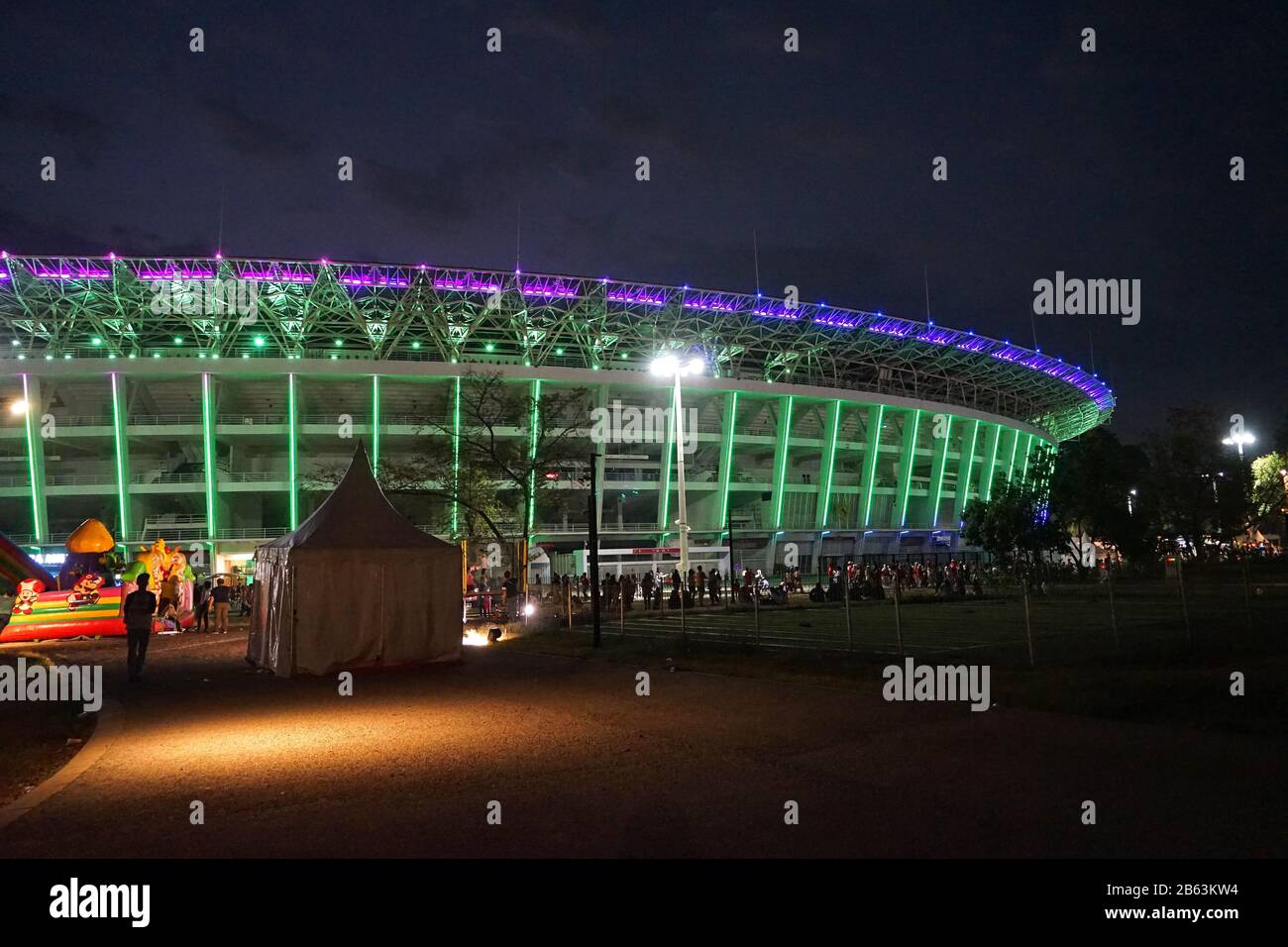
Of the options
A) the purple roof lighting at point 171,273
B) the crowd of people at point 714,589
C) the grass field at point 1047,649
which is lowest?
the crowd of people at point 714,589

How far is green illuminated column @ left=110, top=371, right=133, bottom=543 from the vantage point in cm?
4725

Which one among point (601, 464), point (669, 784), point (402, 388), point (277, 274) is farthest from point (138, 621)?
point (402, 388)

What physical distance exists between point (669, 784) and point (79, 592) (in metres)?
23.5

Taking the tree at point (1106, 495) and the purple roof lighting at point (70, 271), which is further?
the purple roof lighting at point (70, 271)

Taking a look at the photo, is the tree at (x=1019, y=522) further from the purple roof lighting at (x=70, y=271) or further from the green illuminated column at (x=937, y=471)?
the purple roof lighting at (x=70, y=271)

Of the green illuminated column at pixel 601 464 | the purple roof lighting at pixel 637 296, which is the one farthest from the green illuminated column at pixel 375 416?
the purple roof lighting at pixel 637 296

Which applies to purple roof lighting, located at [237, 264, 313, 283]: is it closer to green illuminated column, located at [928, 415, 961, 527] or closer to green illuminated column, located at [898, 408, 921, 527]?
green illuminated column, located at [898, 408, 921, 527]

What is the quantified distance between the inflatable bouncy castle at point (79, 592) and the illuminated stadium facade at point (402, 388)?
15248 mm

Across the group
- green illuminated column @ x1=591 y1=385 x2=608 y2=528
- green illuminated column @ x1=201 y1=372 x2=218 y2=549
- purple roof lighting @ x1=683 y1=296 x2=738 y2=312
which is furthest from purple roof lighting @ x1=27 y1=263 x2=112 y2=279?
purple roof lighting @ x1=683 y1=296 x2=738 y2=312

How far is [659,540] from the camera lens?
2175 inches

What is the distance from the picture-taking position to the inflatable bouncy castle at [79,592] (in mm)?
22312
